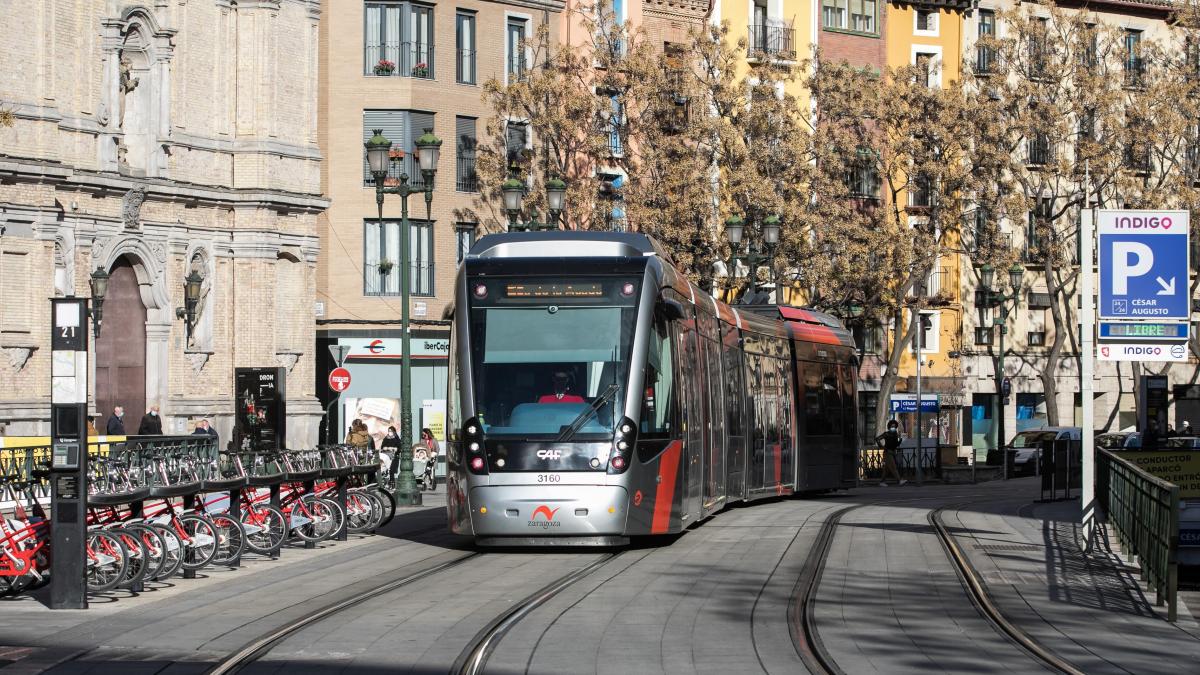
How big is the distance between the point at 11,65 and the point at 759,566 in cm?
2631

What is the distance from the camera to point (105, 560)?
17453 mm

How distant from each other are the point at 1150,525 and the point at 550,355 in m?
6.39

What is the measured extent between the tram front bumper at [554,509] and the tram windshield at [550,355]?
0.55 m

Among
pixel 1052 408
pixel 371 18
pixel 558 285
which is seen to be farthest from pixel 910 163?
pixel 558 285

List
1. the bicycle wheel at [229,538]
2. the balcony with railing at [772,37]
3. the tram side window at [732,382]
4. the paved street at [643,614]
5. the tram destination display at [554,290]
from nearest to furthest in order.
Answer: the paved street at [643,614] < the bicycle wheel at [229,538] < the tram destination display at [554,290] < the tram side window at [732,382] < the balcony with railing at [772,37]

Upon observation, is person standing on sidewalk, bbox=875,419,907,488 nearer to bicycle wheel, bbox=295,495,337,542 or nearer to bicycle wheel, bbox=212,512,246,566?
bicycle wheel, bbox=295,495,337,542

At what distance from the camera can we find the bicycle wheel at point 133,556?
58.4 feet

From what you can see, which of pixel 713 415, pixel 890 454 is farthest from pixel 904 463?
pixel 713 415

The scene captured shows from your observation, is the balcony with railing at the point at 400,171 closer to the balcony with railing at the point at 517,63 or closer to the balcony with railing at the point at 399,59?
the balcony with railing at the point at 399,59

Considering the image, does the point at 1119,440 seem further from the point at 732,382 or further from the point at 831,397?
the point at 732,382

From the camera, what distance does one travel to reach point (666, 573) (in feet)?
63.9

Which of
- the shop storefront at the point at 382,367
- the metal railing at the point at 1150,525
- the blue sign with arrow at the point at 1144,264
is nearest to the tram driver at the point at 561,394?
the metal railing at the point at 1150,525

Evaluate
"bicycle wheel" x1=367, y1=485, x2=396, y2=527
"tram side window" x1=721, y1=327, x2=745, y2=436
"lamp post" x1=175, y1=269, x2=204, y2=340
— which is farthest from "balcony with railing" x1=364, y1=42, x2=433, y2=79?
"bicycle wheel" x1=367, y1=485, x2=396, y2=527

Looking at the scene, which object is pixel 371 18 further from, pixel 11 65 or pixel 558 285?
pixel 558 285
